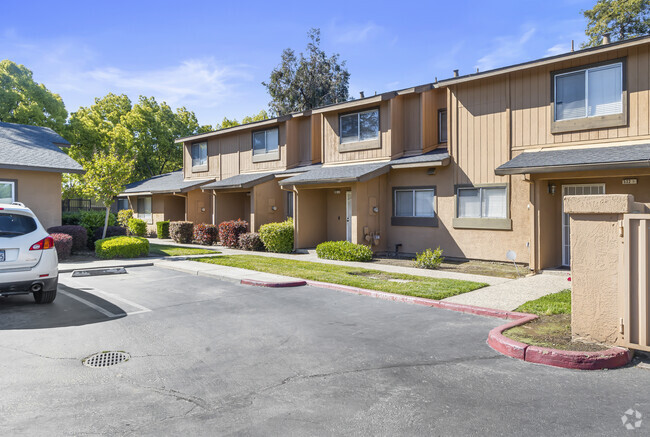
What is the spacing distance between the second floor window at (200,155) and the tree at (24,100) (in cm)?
1273

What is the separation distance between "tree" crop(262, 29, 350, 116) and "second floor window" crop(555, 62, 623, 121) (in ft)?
93.9

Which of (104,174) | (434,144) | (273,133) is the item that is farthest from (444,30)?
(104,174)

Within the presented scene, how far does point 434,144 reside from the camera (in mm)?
17266

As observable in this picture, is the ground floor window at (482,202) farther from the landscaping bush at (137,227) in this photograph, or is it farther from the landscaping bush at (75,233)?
the landscaping bush at (137,227)

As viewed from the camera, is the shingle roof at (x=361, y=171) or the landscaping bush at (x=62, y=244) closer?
the landscaping bush at (x=62, y=244)

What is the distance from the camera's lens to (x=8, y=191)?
15.1 meters

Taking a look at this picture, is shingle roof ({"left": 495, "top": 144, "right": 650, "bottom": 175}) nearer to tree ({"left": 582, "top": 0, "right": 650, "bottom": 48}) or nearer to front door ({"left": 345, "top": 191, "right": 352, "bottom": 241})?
front door ({"left": 345, "top": 191, "right": 352, "bottom": 241})

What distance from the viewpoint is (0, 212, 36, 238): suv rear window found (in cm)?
756

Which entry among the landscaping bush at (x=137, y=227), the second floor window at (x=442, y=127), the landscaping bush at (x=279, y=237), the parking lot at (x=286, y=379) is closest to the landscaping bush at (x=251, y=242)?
the landscaping bush at (x=279, y=237)

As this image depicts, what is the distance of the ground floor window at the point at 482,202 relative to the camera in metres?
13.9

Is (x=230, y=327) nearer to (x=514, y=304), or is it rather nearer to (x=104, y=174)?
(x=514, y=304)

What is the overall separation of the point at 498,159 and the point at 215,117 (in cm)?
3403

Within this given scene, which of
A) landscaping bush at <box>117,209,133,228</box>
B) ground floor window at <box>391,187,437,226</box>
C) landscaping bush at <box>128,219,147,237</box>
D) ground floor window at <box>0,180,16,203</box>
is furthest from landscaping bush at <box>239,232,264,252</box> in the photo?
landscaping bush at <box>117,209,133,228</box>

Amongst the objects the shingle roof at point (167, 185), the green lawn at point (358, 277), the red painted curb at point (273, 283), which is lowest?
the red painted curb at point (273, 283)
